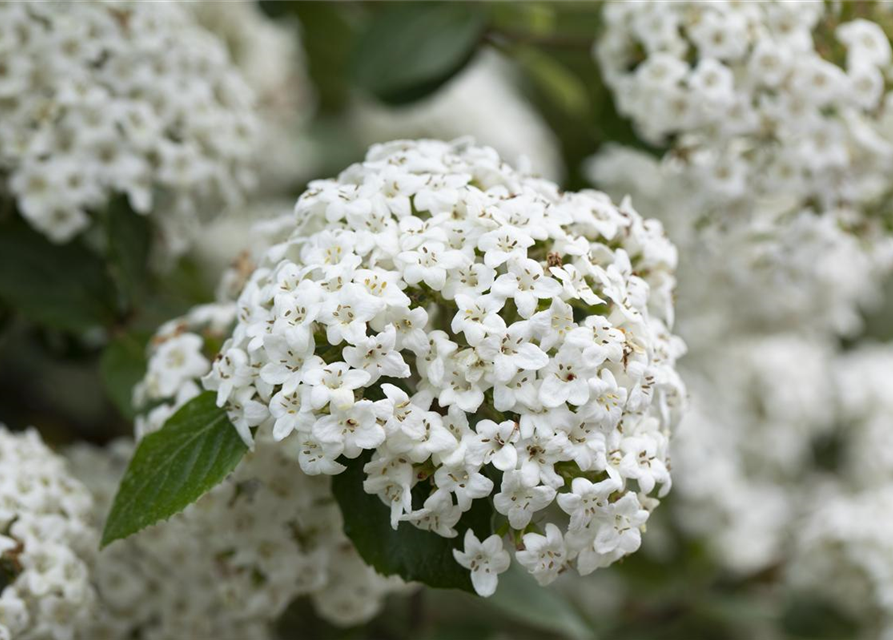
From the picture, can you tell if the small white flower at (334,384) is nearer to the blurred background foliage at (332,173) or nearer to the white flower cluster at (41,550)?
the white flower cluster at (41,550)

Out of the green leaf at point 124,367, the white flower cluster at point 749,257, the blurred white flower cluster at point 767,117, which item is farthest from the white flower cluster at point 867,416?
the green leaf at point 124,367

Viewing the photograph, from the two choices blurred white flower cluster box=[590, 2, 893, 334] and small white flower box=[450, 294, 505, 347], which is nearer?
small white flower box=[450, 294, 505, 347]

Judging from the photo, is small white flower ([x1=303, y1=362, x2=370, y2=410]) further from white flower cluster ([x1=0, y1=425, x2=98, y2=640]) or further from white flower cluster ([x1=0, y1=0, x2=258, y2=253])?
white flower cluster ([x1=0, y1=0, x2=258, y2=253])

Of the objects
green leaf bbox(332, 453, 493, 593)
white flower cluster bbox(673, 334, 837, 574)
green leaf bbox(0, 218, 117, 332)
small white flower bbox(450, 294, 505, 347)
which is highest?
Result: small white flower bbox(450, 294, 505, 347)

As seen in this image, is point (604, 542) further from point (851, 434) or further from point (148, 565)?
point (851, 434)

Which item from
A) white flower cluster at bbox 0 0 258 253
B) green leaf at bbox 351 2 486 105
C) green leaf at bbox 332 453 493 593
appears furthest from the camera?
green leaf at bbox 351 2 486 105

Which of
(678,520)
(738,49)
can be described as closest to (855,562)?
(678,520)

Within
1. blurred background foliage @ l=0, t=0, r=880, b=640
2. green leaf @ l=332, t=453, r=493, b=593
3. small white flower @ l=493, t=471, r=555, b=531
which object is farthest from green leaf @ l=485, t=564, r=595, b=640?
small white flower @ l=493, t=471, r=555, b=531
